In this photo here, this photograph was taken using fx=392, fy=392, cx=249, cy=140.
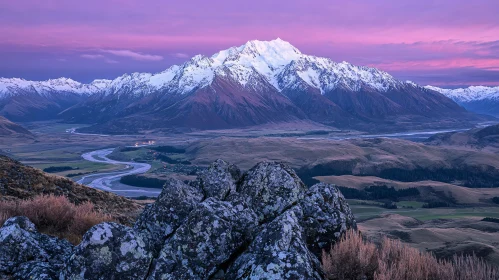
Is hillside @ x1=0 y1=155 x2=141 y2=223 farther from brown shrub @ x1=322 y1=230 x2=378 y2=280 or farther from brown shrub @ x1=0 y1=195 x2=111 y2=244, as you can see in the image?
brown shrub @ x1=322 y1=230 x2=378 y2=280

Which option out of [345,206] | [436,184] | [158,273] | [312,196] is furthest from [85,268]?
[436,184]

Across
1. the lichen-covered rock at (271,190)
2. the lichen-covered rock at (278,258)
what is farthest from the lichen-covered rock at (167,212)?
the lichen-covered rock at (278,258)

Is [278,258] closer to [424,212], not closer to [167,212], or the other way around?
[167,212]

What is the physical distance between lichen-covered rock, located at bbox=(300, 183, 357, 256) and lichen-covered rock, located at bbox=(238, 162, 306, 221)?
3.75 feet

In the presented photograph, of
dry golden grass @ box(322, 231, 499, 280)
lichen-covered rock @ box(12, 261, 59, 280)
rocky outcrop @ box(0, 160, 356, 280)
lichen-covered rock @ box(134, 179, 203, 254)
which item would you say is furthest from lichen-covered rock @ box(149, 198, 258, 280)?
lichen-covered rock @ box(12, 261, 59, 280)

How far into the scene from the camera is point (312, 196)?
41.2 ft

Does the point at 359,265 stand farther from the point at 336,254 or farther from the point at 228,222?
the point at 228,222

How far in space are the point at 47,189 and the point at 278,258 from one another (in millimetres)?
24238

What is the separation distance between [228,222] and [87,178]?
607ft

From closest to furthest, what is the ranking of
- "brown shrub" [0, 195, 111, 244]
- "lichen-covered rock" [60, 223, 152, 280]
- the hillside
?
"lichen-covered rock" [60, 223, 152, 280] < "brown shrub" [0, 195, 111, 244] < the hillside

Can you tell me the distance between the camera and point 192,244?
974 centimetres

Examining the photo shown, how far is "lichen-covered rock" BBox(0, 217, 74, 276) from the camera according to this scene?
10.0 metres

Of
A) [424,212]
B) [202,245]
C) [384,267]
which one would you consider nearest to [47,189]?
[202,245]

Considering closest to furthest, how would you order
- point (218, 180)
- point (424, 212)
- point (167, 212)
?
point (167, 212) < point (218, 180) < point (424, 212)
